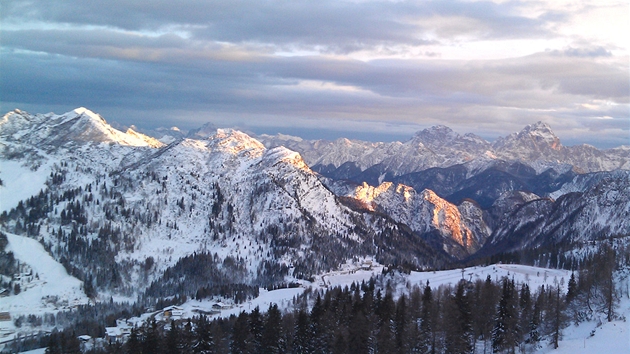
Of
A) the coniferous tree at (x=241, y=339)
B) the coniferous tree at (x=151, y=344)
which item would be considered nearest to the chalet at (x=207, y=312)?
the coniferous tree at (x=241, y=339)

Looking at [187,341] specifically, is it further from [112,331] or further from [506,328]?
[506,328]

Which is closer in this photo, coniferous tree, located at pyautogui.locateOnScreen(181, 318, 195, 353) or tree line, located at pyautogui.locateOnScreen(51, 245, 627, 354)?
coniferous tree, located at pyautogui.locateOnScreen(181, 318, 195, 353)

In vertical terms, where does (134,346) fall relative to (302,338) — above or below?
above

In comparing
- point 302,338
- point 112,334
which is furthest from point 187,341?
point 112,334

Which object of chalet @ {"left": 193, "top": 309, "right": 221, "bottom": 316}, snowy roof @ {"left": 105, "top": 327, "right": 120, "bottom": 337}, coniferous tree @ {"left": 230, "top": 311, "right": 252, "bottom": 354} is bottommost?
chalet @ {"left": 193, "top": 309, "right": 221, "bottom": 316}

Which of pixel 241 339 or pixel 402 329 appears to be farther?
pixel 241 339

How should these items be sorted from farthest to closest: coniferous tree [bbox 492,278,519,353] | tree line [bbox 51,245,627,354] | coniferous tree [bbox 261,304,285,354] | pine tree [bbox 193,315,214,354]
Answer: coniferous tree [bbox 261,304,285,354]
tree line [bbox 51,245,627,354]
coniferous tree [bbox 492,278,519,353]
pine tree [bbox 193,315,214,354]

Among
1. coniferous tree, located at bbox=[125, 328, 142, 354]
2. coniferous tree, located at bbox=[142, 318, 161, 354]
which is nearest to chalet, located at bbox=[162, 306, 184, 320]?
coniferous tree, located at bbox=[125, 328, 142, 354]

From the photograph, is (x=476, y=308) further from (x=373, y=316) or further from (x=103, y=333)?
(x=103, y=333)

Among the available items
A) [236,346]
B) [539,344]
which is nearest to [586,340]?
[539,344]

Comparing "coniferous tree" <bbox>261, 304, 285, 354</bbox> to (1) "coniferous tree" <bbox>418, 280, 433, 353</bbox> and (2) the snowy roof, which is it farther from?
(2) the snowy roof

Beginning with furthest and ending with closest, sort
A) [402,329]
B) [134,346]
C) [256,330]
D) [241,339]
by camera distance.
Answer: [256,330], [241,339], [402,329], [134,346]

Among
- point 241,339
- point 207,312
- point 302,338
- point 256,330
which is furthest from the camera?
point 207,312

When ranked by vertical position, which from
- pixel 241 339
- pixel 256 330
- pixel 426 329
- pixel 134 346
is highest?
pixel 426 329
